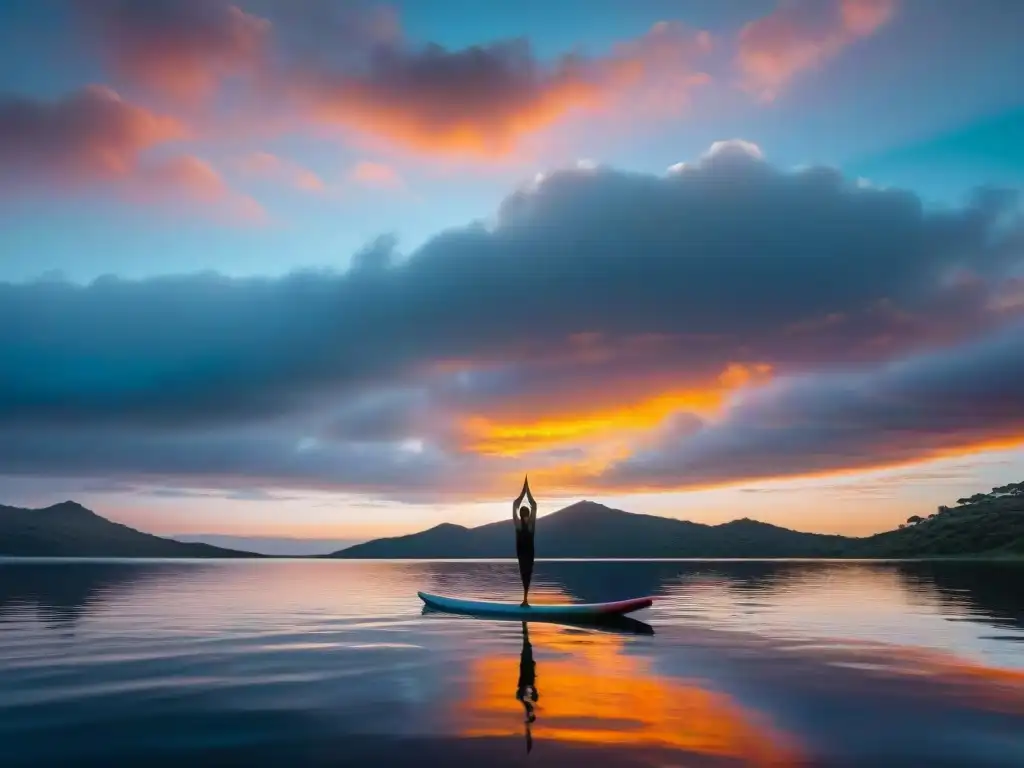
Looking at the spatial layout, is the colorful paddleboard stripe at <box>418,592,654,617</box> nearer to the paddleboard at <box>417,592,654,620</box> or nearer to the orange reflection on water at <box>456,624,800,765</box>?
the paddleboard at <box>417,592,654,620</box>

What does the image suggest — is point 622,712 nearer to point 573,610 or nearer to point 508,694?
point 508,694

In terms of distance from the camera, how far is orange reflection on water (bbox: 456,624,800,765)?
15453 millimetres

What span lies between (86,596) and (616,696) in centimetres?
6161

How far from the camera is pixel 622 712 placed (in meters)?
18.2

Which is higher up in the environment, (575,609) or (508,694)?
(575,609)

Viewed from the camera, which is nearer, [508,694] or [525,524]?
[508,694]

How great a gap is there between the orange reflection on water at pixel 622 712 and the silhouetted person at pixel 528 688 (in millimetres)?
176

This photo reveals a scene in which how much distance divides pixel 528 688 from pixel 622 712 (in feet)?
12.9

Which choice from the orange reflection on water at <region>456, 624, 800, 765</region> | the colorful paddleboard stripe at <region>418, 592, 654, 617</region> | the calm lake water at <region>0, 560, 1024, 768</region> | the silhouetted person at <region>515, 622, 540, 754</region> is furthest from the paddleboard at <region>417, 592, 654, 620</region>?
the orange reflection on water at <region>456, 624, 800, 765</region>

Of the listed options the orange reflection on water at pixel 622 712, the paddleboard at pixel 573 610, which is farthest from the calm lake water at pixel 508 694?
the paddleboard at pixel 573 610

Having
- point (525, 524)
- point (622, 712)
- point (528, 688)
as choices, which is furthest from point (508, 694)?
point (525, 524)

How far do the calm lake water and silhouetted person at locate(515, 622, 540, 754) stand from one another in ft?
0.47

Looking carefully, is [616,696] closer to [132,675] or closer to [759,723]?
[759,723]

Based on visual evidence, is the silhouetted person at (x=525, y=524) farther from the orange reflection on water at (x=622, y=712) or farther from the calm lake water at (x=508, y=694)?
the orange reflection on water at (x=622, y=712)
